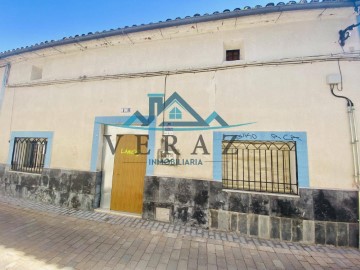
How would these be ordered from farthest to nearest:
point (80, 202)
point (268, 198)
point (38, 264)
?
point (80, 202), point (268, 198), point (38, 264)

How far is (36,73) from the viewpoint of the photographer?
7.20m

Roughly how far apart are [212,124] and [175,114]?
3.65 ft

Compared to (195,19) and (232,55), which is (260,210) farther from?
(195,19)

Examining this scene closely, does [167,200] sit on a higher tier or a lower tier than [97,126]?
lower

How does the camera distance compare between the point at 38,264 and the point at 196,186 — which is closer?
the point at 38,264

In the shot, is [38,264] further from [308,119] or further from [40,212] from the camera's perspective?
[308,119]

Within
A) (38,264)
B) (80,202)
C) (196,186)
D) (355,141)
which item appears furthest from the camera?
(80,202)

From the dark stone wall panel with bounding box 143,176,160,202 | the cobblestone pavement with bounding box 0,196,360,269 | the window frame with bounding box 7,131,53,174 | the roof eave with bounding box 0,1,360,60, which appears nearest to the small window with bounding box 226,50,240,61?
the roof eave with bounding box 0,1,360,60

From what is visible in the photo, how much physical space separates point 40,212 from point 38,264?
9.39ft

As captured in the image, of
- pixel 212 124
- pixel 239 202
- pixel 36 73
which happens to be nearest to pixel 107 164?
pixel 212 124

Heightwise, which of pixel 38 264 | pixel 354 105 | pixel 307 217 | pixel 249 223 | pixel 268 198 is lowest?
pixel 38 264

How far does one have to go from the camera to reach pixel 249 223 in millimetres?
4316

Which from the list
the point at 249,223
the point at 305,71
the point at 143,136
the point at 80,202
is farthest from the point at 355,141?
the point at 80,202

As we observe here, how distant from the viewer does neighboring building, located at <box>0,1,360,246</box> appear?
4184mm
